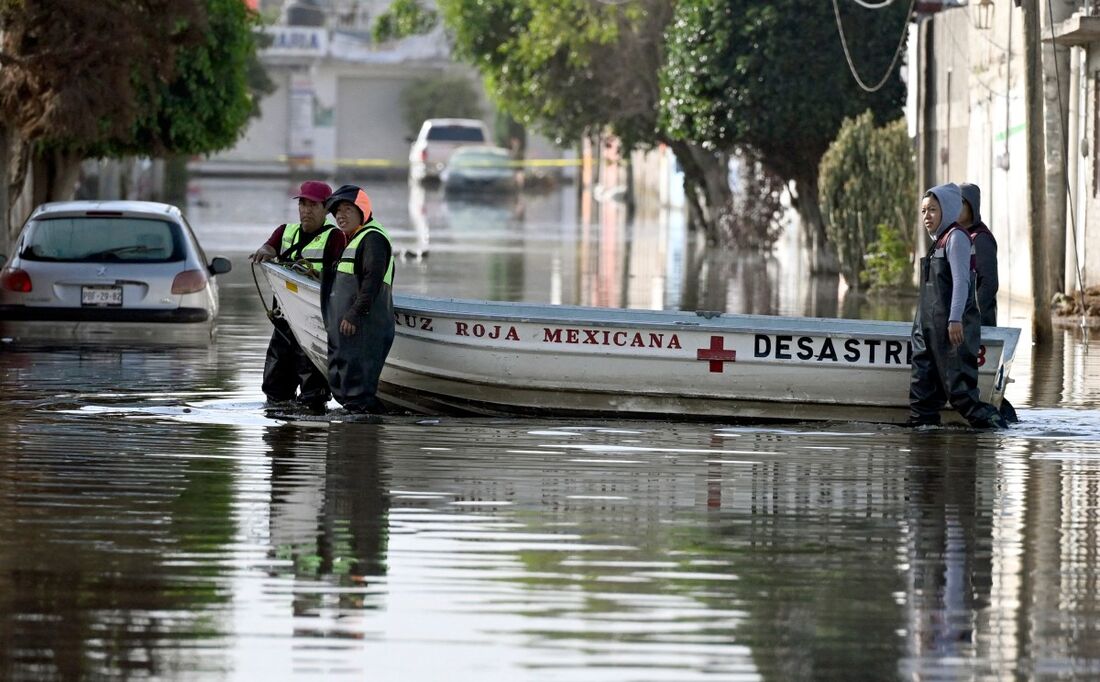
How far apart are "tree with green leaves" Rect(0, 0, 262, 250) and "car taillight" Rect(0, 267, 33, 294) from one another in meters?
5.37

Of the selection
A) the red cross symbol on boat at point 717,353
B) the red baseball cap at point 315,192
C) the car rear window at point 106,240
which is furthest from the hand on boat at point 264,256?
the car rear window at point 106,240

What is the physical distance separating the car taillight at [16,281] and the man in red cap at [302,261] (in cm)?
506

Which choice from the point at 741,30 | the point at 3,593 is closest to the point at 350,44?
the point at 741,30

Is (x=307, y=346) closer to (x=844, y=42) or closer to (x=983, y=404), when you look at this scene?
(x=983, y=404)

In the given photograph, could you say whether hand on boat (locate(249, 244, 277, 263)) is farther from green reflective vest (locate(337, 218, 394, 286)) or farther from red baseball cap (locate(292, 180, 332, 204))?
green reflective vest (locate(337, 218, 394, 286))

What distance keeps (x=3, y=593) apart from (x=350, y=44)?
8957 cm

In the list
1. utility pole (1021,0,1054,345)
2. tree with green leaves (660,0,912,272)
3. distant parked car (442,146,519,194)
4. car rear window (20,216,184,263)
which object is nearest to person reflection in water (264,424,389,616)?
car rear window (20,216,184,263)

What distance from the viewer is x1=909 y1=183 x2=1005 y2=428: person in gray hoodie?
13969 millimetres

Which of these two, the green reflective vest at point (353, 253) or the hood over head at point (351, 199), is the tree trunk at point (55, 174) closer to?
the hood over head at point (351, 199)

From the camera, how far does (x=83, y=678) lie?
740cm

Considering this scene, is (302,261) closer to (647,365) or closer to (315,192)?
(315,192)

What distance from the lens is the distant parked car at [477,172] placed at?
7888cm

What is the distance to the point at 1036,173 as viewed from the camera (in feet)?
73.1

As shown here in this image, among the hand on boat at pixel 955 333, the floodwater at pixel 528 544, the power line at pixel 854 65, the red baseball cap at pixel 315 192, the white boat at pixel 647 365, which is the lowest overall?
the floodwater at pixel 528 544
